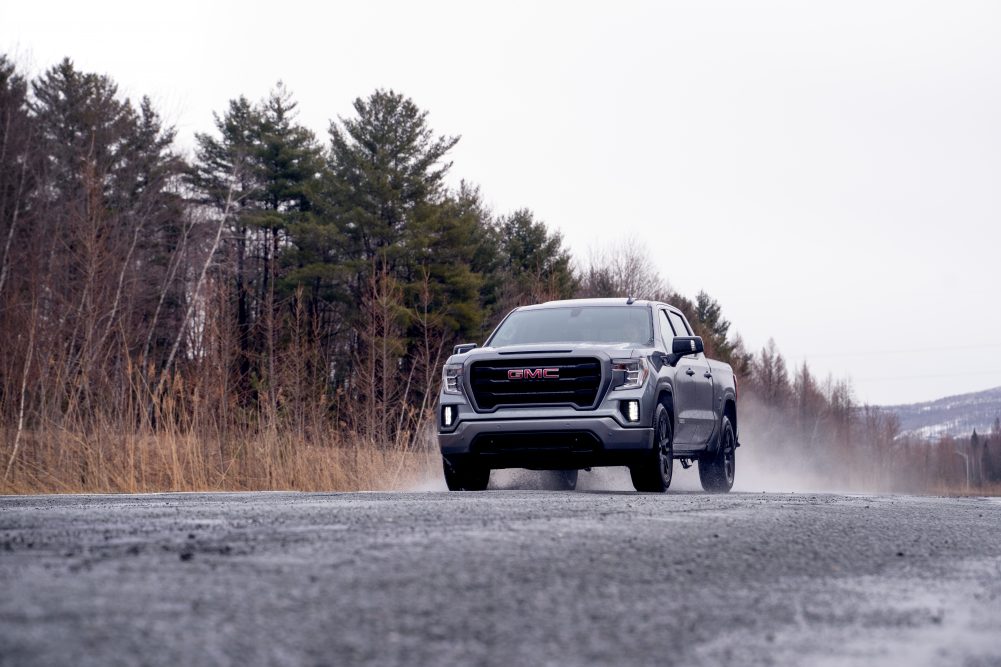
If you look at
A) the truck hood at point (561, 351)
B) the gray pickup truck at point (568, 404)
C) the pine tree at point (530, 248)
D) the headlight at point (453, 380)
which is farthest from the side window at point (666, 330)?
the pine tree at point (530, 248)

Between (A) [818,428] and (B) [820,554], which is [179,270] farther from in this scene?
(A) [818,428]

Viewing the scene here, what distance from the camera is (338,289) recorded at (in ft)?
172

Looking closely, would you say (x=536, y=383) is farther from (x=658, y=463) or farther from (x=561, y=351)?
(x=658, y=463)

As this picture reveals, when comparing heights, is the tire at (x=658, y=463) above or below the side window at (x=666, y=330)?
below

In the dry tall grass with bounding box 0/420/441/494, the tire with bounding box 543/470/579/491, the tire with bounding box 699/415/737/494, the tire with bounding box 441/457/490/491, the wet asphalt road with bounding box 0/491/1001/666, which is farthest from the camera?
the tire with bounding box 543/470/579/491

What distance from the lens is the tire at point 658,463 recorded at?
1162 cm

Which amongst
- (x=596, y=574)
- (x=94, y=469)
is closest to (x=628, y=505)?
(x=596, y=574)

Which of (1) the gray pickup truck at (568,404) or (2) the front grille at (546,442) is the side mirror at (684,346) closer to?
(1) the gray pickup truck at (568,404)

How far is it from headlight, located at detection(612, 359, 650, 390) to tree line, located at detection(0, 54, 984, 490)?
17.9 ft

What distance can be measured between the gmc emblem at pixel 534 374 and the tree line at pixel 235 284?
15.2ft

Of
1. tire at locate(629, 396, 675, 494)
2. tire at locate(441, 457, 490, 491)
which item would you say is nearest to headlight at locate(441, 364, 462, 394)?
tire at locate(441, 457, 490, 491)

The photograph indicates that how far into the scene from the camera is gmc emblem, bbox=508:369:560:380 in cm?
1166

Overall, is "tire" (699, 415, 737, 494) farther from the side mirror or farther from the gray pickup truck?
the side mirror

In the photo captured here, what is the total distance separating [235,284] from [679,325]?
3753cm
